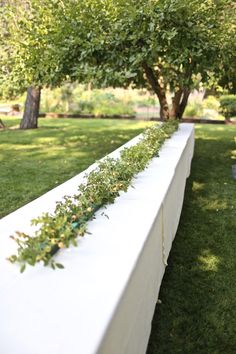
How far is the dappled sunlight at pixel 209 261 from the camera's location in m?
3.61

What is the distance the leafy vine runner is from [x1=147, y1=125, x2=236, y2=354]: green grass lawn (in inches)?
37.0

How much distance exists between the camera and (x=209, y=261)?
3744mm

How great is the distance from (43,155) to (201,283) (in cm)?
573

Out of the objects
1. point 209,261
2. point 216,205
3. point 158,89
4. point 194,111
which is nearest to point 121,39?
point 158,89

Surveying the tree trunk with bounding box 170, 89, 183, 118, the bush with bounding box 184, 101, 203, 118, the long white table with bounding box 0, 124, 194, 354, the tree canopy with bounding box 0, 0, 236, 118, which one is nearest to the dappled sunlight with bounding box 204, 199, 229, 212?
the tree canopy with bounding box 0, 0, 236, 118

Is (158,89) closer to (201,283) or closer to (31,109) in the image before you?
(201,283)

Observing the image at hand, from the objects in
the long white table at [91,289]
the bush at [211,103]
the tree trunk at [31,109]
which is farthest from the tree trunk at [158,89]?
the bush at [211,103]

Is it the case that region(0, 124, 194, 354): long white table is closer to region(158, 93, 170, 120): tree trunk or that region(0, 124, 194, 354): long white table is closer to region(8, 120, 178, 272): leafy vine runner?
region(8, 120, 178, 272): leafy vine runner

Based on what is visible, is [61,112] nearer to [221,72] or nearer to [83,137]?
[83,137]

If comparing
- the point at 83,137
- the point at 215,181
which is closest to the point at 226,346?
the point at 215,181

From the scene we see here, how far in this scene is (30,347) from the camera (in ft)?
4.21

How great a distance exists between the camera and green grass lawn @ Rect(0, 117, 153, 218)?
582 centimetres

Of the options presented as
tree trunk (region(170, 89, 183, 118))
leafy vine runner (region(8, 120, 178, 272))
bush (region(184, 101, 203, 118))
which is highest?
tree trunk (region(170, 89, 183, 118))

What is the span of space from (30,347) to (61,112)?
18516 mm
